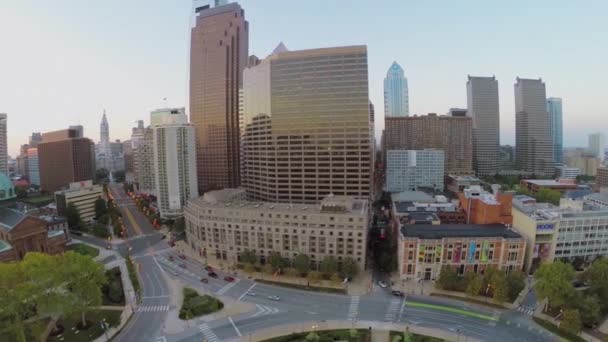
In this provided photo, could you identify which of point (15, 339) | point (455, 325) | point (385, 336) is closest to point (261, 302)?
point (385, 336)

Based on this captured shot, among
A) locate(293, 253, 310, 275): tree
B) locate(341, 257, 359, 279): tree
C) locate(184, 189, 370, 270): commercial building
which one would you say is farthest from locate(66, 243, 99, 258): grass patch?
locate(341, 257, 359, 279): tree

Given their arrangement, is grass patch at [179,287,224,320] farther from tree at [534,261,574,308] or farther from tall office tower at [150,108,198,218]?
tall office tower at [150,108,198,218]

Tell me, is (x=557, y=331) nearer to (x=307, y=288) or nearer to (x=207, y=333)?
(x=307, y=288)

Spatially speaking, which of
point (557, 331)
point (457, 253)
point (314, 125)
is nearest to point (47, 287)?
point (457, 253)

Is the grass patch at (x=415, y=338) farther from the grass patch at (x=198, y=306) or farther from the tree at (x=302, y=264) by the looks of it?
the grass patch at (x=198, y=306)

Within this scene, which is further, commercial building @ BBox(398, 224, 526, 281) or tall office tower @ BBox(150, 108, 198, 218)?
tall office tower @ BBox(150, 108, 198, 218)

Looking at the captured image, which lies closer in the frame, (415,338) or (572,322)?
(572,322)
